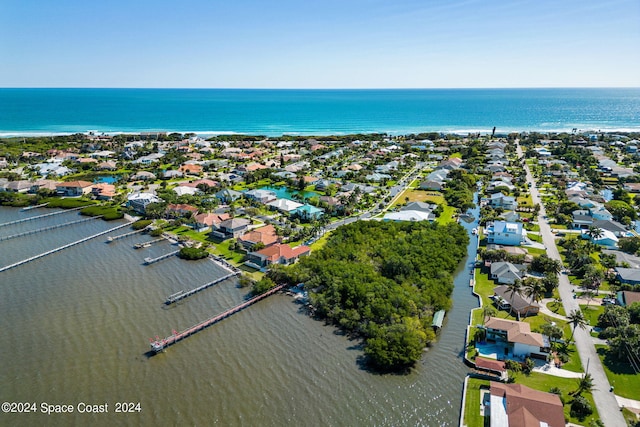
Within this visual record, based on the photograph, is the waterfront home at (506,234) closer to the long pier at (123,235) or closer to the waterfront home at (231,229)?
the waterfront home at (231,229)

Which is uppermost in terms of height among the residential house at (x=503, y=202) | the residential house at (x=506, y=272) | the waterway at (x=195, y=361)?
the residential house at (x=503, y=202)

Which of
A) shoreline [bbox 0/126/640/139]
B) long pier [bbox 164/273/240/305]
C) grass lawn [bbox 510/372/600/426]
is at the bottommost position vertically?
grass lawn [bbox 510/372/600/426]

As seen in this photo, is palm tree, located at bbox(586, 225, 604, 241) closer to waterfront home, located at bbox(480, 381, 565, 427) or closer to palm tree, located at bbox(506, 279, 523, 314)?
palm tree, located at bbox(506, 279, 523, 314)

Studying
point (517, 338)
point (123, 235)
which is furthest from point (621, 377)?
point (123, 235)

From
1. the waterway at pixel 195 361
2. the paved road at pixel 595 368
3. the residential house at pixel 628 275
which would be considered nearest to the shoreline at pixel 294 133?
the waterway at pixel 195 361

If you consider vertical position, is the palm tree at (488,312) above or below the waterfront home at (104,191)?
below

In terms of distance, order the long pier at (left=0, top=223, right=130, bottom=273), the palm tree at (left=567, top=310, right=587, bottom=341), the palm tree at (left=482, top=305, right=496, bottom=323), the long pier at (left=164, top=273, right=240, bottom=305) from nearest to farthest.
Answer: the palm tree at (left=567, top=310, right=587, bottom=341), the palm tree at (left=482, top=305, right=496, bottom=323), the long pier at (left=164, top=273, right=240, bottom=305), the long pier at (left=0, top=223, right=130, bottom=273)

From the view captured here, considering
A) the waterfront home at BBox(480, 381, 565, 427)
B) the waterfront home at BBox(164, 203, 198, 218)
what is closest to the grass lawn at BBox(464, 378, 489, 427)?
the waterfront home at BBox(480, 381, 565, 427)
